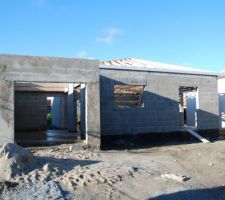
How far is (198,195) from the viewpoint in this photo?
7.51m

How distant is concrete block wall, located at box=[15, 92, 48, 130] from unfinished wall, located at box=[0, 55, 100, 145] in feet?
34.3

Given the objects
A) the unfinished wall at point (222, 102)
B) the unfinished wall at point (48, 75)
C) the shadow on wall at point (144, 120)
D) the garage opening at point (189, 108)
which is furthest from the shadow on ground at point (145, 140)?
the garage opening at point (189, 108)

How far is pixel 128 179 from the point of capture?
810 cm

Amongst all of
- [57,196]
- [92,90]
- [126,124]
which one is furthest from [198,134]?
[57,196]

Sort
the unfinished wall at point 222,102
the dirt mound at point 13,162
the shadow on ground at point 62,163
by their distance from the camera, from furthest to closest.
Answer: the unfinished wall at point 222,102 → the shadow on ground at point 62,163 → the dirt mound at point 13,162

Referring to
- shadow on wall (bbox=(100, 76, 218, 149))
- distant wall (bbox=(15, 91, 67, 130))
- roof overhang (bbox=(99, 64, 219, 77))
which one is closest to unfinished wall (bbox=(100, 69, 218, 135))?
shadow on wall (bbox=(100, 76, 218, 149))

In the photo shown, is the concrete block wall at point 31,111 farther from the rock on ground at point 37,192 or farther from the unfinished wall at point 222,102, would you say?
the rock on ground at point 37,192

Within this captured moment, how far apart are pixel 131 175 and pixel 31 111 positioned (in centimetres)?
1580

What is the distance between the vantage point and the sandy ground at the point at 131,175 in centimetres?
730

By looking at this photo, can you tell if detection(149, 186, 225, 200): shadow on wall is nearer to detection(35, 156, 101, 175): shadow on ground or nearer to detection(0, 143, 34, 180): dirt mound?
detection(35, 156, 101, 175): shadow on ground

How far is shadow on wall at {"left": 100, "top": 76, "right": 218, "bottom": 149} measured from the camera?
14.5 m

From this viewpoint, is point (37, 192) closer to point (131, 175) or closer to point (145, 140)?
point (131, 175)

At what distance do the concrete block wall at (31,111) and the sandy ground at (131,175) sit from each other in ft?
37.9

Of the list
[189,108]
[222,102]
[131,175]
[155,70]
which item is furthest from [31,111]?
[131,175]
